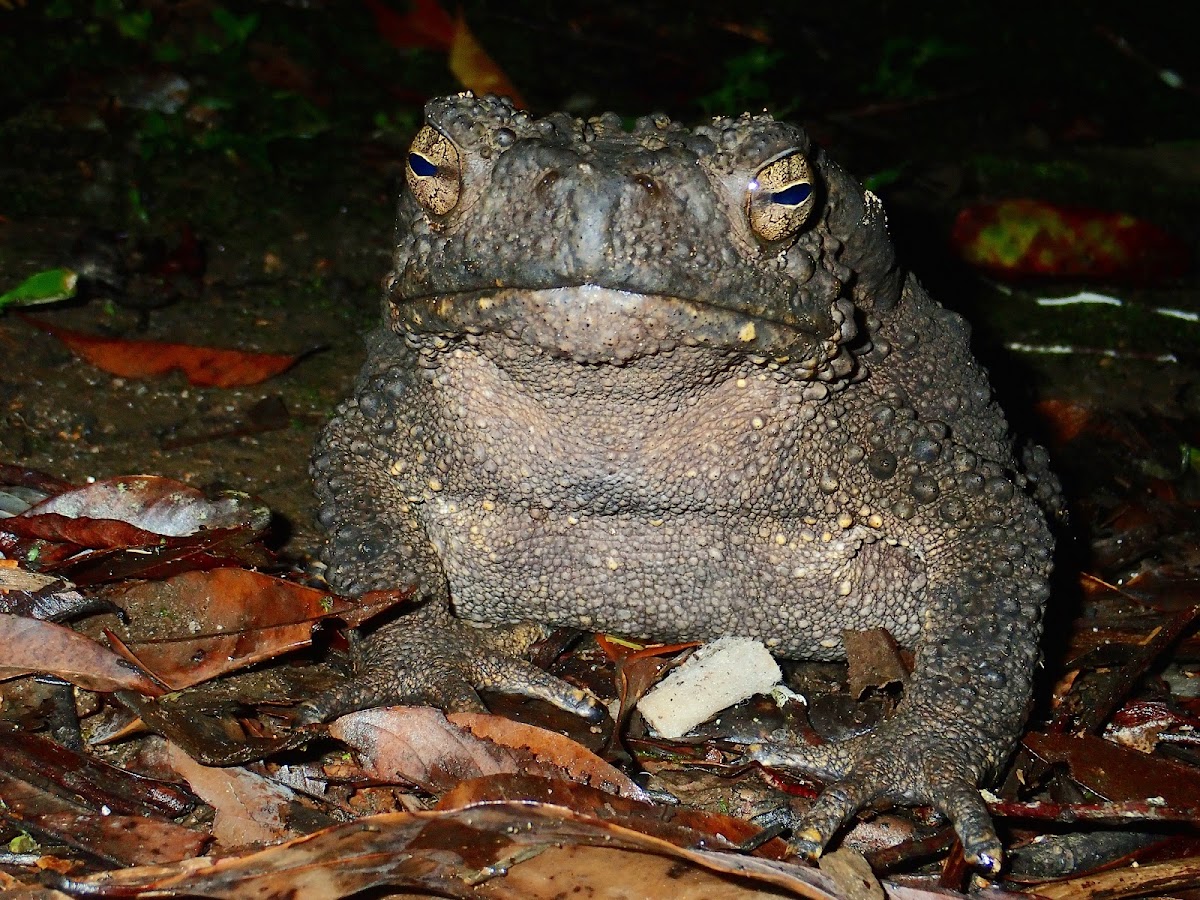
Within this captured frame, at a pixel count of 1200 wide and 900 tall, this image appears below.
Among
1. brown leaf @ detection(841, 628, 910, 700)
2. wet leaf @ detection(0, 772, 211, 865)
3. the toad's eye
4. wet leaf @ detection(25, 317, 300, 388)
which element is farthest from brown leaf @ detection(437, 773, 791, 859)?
wet leaf @ detection(25, 317, 300, 388)

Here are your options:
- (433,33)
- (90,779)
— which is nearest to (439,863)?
(90,779)

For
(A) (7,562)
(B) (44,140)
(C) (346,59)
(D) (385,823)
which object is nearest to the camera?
(D) (385,823)

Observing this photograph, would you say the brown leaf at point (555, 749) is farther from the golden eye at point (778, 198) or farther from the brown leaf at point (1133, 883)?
the golden eye at point (778, 198)

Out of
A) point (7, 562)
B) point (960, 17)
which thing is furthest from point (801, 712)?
point (960, 17)

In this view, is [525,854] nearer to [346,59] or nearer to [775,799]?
[775,799]

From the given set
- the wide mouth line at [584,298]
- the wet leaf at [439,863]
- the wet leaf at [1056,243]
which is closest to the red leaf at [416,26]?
the wet leaf at [1056,243]

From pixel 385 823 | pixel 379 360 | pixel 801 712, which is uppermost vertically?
pixel 379 360

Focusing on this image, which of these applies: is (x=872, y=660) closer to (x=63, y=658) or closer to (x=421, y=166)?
(x=421, y=166)
